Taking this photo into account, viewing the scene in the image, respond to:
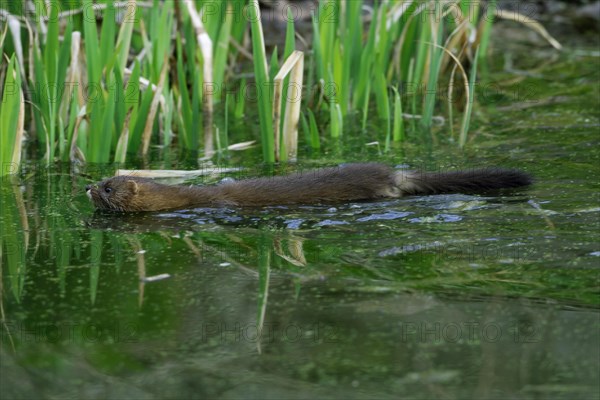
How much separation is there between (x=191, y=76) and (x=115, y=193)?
2.07 meters

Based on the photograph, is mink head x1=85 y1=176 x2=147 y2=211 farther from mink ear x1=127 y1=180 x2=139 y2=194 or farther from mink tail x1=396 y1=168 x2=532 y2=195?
mink tail x1=396 y1=168 x2=532 y2=195

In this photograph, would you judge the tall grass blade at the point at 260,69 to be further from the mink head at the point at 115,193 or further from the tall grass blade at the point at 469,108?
the tall grass blade at the point at 469,108

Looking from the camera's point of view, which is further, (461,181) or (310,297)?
(461,181)

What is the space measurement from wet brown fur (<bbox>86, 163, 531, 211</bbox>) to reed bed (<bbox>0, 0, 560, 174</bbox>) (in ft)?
2.61

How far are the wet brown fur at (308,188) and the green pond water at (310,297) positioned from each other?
100 millimetres

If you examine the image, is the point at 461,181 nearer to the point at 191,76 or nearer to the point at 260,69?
the point at 260,69

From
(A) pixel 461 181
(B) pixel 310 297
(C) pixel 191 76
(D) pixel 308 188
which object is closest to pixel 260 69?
(D) pixel 308 188

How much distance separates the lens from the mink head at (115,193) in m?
5.72

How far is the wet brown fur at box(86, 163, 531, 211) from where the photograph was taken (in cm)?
564

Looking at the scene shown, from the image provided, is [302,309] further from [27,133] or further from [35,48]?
[27,133]

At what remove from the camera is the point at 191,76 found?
7.55m

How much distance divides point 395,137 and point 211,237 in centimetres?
256

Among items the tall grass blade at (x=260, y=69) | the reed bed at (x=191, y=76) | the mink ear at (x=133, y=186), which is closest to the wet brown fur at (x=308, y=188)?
the mink ear at (x=133, y=186)

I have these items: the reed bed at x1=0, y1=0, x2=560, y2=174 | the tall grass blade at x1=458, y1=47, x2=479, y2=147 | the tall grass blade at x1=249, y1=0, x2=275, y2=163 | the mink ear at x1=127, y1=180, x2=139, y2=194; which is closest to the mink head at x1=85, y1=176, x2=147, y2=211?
the mink ear at x1=127, y1=180, x2=139, y2=194
